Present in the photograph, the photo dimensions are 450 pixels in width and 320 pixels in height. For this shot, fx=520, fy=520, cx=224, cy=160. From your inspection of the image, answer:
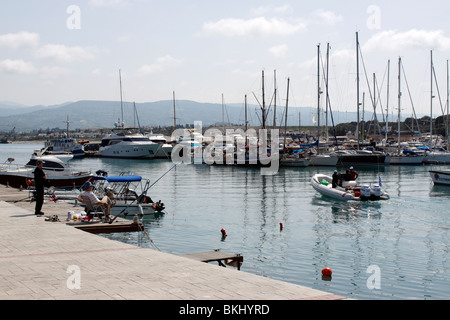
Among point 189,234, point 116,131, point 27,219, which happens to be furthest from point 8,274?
point 116,131

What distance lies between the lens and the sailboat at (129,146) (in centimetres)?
9875

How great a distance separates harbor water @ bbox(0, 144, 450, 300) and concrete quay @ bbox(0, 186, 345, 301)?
5.82 m

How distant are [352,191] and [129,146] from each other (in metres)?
69.8

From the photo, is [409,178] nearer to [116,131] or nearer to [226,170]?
[226,170]

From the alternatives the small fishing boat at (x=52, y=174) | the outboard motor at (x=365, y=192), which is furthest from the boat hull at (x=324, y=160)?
the small fishing boat at (x=52, y=174)

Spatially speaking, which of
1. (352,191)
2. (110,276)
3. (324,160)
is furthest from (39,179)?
(324,160)

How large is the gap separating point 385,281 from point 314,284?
7.76 feet

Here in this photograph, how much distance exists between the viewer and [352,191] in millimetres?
35719

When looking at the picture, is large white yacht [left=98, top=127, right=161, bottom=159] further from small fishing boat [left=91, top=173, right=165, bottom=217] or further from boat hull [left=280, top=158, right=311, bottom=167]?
small fishing boat [left=91, top=173, right=165, bottom=217]

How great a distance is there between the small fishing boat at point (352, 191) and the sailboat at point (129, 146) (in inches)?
2512

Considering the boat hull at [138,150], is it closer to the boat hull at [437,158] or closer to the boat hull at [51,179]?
the boat hull at [437,158]

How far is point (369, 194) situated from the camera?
34.2 meters

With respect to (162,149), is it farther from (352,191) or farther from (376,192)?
(376,192)

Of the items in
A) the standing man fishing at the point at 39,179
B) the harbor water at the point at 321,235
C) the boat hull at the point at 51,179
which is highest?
the standing man fishing at the point at 39,179
